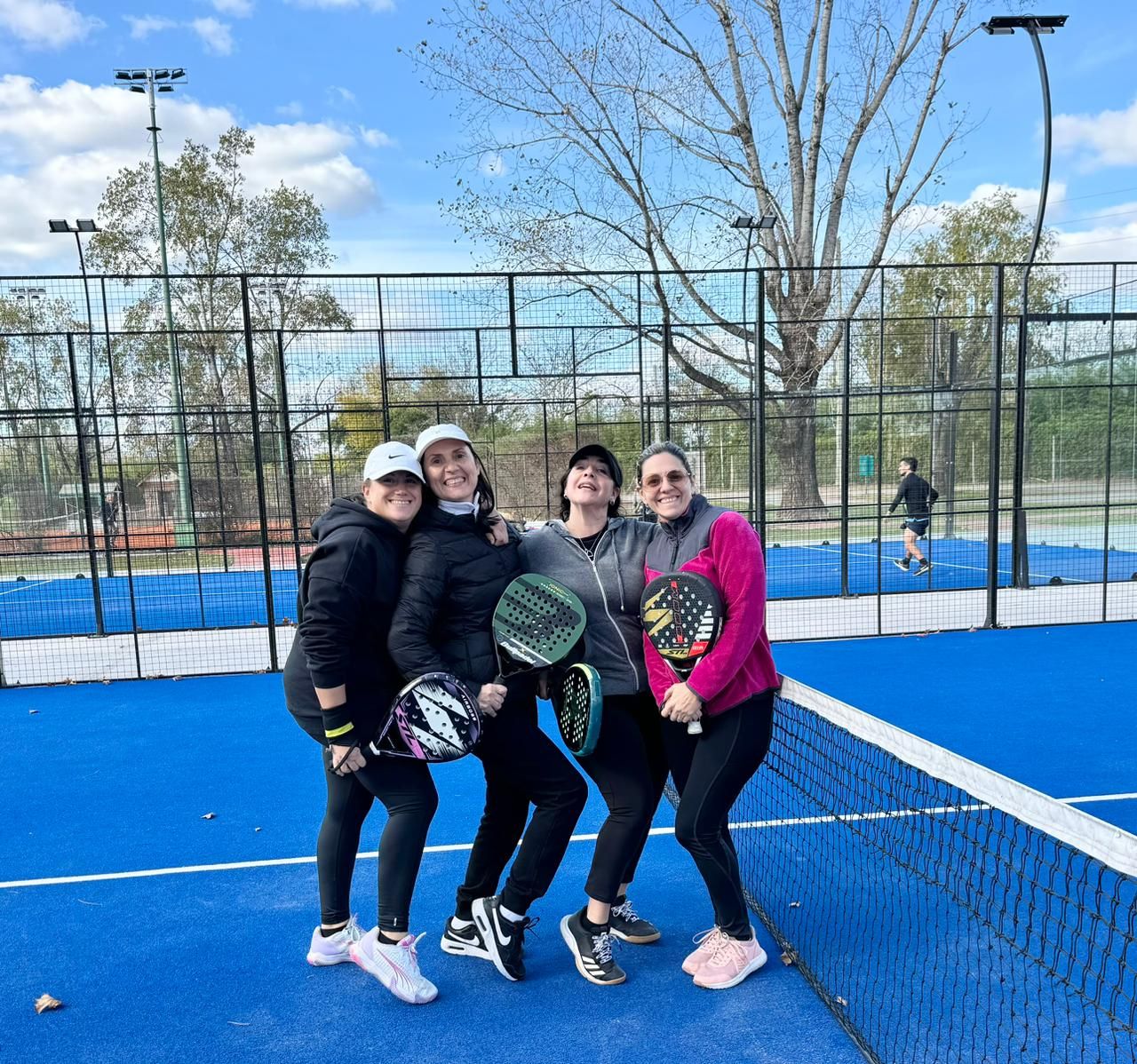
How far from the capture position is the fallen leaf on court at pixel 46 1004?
3111 millimetres

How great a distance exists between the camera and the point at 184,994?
3197 mm

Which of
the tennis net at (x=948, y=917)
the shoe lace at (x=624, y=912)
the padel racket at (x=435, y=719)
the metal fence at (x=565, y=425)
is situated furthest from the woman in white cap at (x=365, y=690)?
the metal fence at (x=565, y=425)

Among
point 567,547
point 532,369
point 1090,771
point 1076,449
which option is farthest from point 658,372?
point 567,547

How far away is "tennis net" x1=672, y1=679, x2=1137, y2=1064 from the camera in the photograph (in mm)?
2262

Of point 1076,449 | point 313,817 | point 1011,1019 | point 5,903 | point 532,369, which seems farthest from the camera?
point 1076,449

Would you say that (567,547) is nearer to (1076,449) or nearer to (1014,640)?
(1014,640)

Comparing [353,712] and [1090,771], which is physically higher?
[353,712]

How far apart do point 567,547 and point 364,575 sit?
0.78m

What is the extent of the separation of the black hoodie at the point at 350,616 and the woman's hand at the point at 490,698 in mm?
333

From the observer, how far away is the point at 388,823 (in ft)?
9.90

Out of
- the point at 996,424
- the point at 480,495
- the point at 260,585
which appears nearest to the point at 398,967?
the point at 480,495

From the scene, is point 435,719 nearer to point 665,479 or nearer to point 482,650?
point 482,650

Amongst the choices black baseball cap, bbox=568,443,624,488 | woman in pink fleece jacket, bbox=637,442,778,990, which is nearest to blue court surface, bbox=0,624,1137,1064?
woman in pink fleece jacket, bbox=637,442,778,990

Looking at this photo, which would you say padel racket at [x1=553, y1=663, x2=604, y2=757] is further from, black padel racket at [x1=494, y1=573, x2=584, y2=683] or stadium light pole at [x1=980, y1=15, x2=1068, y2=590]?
stadium light pole at [x1=980, y1=15, x2=1068, y2=590]
